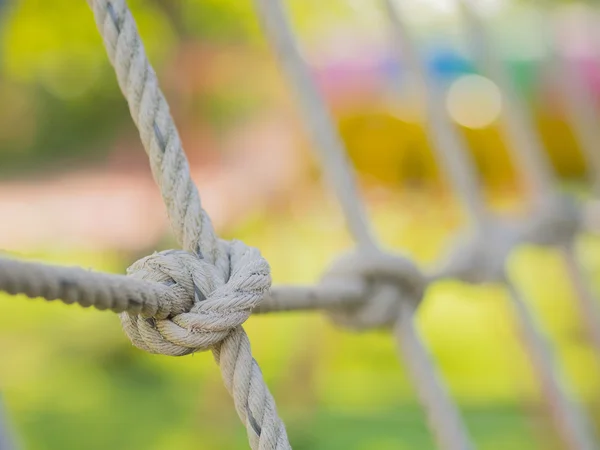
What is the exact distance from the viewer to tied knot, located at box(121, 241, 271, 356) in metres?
0.33

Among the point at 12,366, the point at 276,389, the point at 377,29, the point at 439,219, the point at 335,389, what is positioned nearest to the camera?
the point at 276,389

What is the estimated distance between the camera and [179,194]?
1.18ft

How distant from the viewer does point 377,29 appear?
16.6 ft

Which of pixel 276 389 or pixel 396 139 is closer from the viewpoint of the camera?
A: pixel 276 389

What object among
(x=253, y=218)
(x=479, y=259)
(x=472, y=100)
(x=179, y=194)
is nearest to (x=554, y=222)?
(x=479, y=259)

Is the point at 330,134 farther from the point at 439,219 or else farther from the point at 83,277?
the point at 439,219

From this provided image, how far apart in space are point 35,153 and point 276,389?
2579 millimetres

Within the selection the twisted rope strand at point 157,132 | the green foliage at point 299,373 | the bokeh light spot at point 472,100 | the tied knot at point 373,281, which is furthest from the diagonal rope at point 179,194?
the bokeh light spot at point 472,100

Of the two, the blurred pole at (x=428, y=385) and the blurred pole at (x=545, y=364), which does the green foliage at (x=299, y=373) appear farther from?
the blurred pole at (x=428, y=385)

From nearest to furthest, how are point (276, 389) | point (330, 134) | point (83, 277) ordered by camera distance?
point (83, 277), point (330, 134), point (276, 389)

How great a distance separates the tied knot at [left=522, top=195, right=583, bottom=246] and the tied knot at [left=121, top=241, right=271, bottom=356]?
0.64 metres

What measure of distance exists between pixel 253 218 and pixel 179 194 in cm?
226

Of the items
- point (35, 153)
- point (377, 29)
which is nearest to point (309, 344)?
point (35, 153)

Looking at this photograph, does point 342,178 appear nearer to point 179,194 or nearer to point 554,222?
point 179,194
